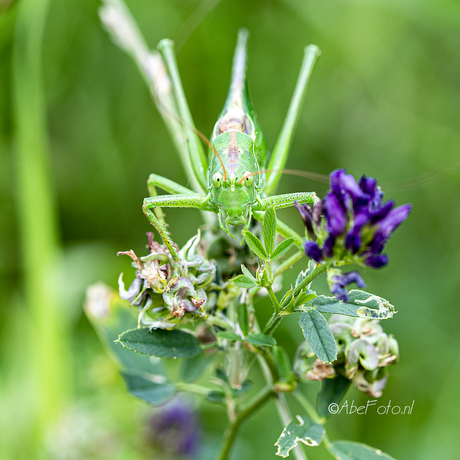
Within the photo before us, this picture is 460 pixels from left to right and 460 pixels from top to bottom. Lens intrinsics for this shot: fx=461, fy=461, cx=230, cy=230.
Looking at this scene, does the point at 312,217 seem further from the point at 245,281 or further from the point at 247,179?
the point at 247,179

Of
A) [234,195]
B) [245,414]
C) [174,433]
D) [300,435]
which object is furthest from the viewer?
[174,433]

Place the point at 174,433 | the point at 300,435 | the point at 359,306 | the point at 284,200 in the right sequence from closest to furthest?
the point at 359,306
the point at 300,435
the point at 284,200
the point at 174,433

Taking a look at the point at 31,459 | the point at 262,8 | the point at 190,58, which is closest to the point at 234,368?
the point at 31,459

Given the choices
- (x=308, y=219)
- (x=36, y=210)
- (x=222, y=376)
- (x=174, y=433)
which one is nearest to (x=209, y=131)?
(x=36, y=210)

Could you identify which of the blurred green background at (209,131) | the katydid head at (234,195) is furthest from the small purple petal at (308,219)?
the blurred green background at (209,131)

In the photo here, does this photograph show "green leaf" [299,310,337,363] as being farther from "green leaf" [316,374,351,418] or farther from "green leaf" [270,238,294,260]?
"green leaf" [316,374,351,418]

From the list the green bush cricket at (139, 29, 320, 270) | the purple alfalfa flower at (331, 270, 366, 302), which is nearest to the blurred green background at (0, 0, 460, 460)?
the green bush cricket at (139, 29, 320, 270)
